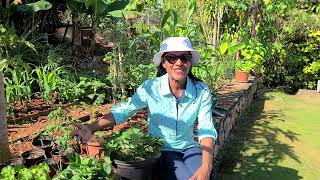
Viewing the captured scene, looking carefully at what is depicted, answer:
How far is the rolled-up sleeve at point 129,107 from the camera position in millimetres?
3240

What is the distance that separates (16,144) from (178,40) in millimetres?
2160

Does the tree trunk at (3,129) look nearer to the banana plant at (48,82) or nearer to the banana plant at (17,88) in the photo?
the banana plant at (17,88)

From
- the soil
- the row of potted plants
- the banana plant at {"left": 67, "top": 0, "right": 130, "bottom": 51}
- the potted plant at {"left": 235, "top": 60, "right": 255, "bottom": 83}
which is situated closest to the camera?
the row of potted plants

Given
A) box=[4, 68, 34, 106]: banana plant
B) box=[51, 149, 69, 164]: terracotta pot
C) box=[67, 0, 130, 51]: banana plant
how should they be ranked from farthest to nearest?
box=[67, 0, 130, 51]: banana plant → box=[4, 68, 34, 106]: banana plant → box=[51, 149, 69, 164]: terracotta pot

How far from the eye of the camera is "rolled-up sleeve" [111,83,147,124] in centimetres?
324

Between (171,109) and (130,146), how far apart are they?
2.00 feet

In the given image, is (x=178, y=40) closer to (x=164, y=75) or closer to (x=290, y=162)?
(x=164, y=75)

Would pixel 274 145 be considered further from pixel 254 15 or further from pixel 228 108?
pixel 254 15

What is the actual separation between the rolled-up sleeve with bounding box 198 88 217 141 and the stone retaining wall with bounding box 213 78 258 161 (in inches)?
59.1

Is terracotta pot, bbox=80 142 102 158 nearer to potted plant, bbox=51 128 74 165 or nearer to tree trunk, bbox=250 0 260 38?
potted plant, bbox=51 128 74 165

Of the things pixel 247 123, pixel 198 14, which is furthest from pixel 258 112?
pixel 198 14

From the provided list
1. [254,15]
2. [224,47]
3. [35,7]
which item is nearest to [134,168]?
[224,47]

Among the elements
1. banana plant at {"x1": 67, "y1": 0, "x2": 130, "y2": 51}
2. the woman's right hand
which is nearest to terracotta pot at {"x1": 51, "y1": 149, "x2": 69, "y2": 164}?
the woman's right hand

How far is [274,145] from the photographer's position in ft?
19.6
